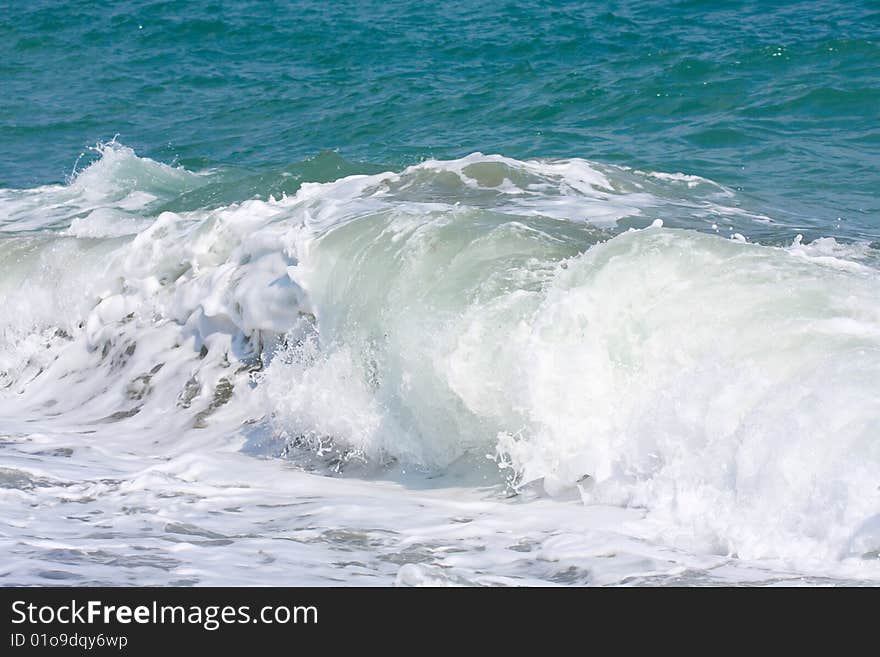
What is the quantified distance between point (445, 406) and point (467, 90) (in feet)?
31.3

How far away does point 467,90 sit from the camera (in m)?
15.0

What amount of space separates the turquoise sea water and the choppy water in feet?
0.25

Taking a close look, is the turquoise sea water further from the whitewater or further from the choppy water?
the whitewater

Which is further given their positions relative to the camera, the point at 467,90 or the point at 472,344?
the point at 467,90

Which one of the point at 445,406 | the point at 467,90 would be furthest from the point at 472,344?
the point at 467,90

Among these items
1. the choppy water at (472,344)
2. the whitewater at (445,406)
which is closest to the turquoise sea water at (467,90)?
the choppy water at (472,344)

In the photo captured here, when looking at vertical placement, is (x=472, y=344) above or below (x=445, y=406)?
above

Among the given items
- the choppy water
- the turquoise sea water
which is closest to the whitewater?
the choppy water

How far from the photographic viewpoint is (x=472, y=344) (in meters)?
6.11

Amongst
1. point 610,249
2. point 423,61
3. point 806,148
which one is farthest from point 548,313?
point 423,61

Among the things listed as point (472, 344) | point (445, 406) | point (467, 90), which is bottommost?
point (445, 406)

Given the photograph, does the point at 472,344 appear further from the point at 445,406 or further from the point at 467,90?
the point at 467,90

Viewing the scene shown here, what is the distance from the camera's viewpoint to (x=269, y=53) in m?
17.7

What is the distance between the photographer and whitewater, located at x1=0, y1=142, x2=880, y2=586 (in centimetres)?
454
